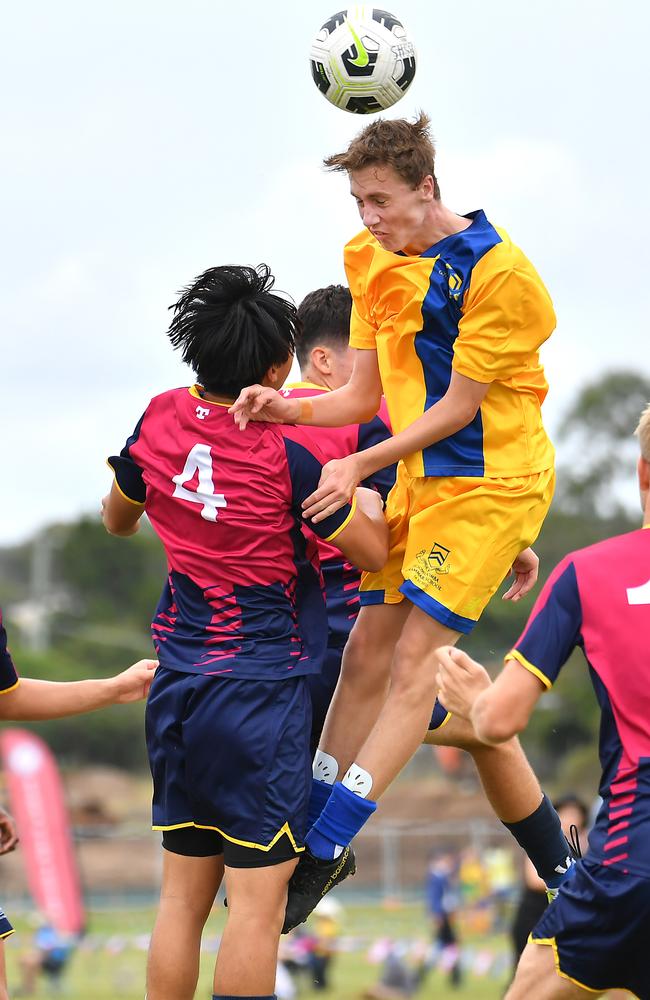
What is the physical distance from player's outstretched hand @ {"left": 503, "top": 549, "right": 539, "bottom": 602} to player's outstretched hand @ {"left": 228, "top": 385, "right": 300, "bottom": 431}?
1423 mm

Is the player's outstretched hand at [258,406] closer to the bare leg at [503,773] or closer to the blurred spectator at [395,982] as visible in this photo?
the bare leg at [503,773]

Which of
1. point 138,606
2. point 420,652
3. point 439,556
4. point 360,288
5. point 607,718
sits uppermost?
point 360,288

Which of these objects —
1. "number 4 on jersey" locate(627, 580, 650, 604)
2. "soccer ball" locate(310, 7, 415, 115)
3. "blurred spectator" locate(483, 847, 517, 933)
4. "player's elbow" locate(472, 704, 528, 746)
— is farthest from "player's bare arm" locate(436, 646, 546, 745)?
"blurred spectator" locate(483, 847, 517, 933)

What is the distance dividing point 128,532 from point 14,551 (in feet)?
Answer: 247

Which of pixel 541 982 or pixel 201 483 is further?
pixel 201 483

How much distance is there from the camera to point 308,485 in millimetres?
5422

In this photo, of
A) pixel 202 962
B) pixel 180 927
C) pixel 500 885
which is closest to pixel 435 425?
pixel 180 927

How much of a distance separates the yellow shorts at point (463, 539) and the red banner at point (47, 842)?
59.2 feet

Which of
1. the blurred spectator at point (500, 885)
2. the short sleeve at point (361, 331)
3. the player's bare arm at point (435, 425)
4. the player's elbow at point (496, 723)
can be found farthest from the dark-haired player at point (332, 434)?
the blurred spectator at point (500, 885)

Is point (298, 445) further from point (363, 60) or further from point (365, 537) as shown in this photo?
point (363, 60)

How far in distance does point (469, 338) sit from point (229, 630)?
4.57 feet

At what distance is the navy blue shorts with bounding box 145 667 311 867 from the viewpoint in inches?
206

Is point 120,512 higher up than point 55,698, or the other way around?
point 120,512

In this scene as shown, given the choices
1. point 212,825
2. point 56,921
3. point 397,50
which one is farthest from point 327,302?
point 56,921
